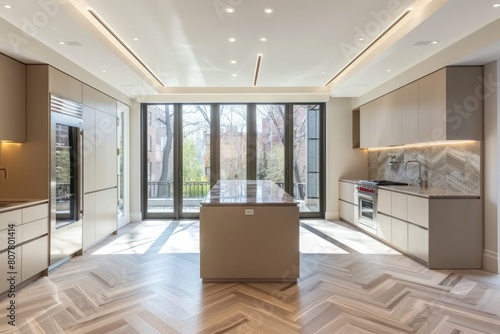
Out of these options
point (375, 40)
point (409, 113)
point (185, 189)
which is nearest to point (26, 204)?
point (185, 189)

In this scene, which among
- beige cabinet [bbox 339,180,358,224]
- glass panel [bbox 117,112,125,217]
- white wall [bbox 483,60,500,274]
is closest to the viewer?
white wall [bbox 483,60,500,274]

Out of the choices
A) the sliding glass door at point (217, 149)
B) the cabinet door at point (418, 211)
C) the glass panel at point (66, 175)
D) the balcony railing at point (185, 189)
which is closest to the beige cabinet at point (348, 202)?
the sliding glass door at point (217, 149)

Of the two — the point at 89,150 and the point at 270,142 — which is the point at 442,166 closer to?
the point at 270,142

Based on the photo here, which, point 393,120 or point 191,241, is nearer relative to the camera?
point 191,241

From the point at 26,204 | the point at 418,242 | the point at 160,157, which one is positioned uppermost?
the point at 160,157

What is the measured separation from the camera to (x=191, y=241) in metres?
4.92

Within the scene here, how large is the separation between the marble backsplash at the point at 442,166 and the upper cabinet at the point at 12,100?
5.73 metres

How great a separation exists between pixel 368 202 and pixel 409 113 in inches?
66.6

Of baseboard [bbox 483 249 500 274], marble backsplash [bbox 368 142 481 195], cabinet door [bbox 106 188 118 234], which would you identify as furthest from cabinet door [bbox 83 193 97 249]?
baseboard [bbox 483 249 500 274]

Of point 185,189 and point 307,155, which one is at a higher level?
point 307,155

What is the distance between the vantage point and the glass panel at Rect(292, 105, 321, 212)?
695 centimetres

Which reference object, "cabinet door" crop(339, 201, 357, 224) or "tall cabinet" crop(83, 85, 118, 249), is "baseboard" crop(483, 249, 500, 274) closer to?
"cabinet door" crop(339, 201, 357, 224)

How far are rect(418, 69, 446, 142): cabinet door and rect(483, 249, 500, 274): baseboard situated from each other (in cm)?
154

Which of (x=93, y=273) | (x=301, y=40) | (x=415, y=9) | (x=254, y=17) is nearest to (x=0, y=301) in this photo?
(x=93, y=273)
